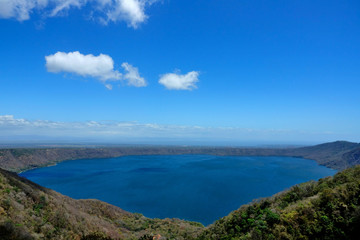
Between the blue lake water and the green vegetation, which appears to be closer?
the green vegetation

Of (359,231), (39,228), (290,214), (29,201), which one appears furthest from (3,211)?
(359,231)

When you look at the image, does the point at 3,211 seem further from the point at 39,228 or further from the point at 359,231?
the point at 359,231

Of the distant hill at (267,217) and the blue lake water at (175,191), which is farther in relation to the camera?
the blue lake water at (175,191)

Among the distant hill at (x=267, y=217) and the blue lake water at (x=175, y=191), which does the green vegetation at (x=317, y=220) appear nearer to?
the distant hill at (x=267, y=217)

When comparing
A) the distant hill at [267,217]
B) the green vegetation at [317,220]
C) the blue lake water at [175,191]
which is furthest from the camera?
the blue lake water at [175,191]

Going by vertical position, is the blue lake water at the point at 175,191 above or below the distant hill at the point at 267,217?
below

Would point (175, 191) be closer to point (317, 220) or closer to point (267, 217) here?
point (267, 217)

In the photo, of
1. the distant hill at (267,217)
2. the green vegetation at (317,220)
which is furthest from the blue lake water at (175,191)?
the green vegetation at (317,220)

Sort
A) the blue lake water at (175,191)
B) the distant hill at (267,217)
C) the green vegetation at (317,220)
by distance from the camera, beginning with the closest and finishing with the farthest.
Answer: the green vegetation at (317,220)
the distant hill at (267,217)
the blue lake water at (175,191)

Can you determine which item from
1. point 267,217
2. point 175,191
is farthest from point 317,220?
point 175,191

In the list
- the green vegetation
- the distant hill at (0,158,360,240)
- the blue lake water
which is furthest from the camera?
the blue lake water

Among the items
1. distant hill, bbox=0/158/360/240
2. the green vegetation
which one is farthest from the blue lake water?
the green vegetation

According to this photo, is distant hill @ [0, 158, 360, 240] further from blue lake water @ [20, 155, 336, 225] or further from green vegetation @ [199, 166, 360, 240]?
blue lake water @ [20, 155, 336, 225]
